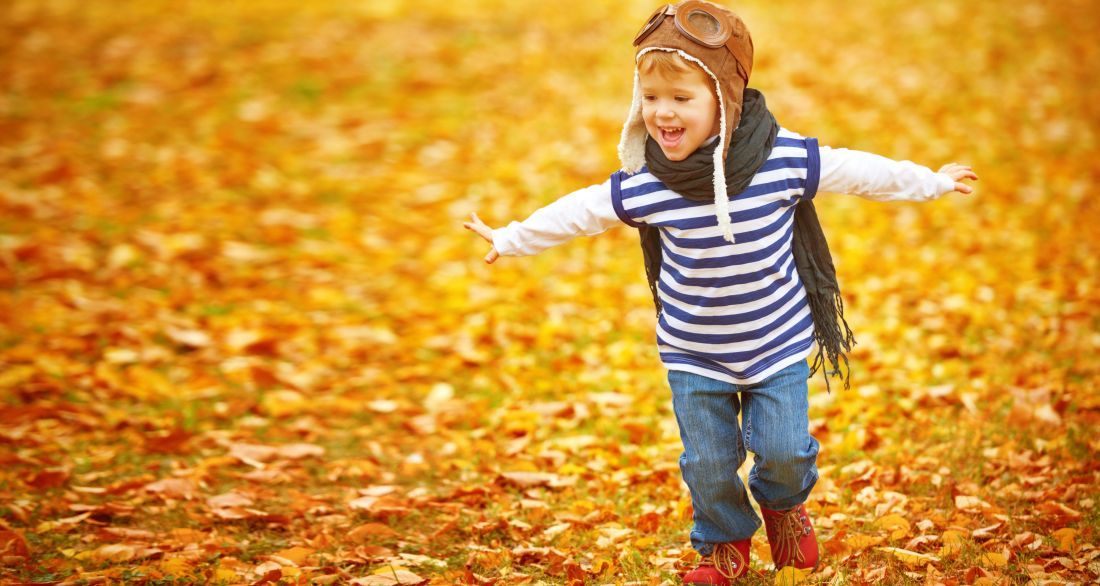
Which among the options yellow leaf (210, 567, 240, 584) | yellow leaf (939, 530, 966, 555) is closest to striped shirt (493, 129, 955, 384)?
yellow leaf (939, 530, 966, 555)

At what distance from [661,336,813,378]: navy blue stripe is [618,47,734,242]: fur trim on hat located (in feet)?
1.31

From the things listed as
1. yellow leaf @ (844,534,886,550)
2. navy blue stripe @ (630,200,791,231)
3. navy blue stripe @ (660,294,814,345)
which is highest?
navy blue stripe @ (630,200,791,231)

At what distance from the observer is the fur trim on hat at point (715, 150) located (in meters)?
2.84

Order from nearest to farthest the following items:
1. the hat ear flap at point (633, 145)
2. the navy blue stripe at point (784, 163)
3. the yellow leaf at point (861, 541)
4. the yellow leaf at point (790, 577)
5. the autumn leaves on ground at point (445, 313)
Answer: the navy blue stripe at point (784, 163) < the hat ear flap at point (633, 145) < the yellow leaf at point (790, 577) < the yellow leaf at point (861, 541) < the autumn leaves on ground at point (445, 313)

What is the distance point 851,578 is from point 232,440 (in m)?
2.82

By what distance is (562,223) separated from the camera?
Answer: 3.16 m

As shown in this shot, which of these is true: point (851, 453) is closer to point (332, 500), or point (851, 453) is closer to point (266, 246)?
point (332, 500)

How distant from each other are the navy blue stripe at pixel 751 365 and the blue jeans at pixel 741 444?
0.04m

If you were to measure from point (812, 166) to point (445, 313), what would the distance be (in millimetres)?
3672

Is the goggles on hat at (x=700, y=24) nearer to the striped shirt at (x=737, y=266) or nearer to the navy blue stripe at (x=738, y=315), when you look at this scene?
the striped shirt at (x=737, y=266)

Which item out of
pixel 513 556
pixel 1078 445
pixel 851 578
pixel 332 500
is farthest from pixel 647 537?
pixel 1078 445

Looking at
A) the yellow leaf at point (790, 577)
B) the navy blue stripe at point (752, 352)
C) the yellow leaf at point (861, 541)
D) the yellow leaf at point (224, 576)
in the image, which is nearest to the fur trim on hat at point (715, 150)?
the navy blue stripe at point (752, 352)

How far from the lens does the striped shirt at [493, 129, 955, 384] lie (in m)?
2.94

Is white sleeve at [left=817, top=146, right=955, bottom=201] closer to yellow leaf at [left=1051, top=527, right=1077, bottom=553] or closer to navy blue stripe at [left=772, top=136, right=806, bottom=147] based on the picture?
navy blue stripe at [left=772, top=136, right=806, bottom=147]
